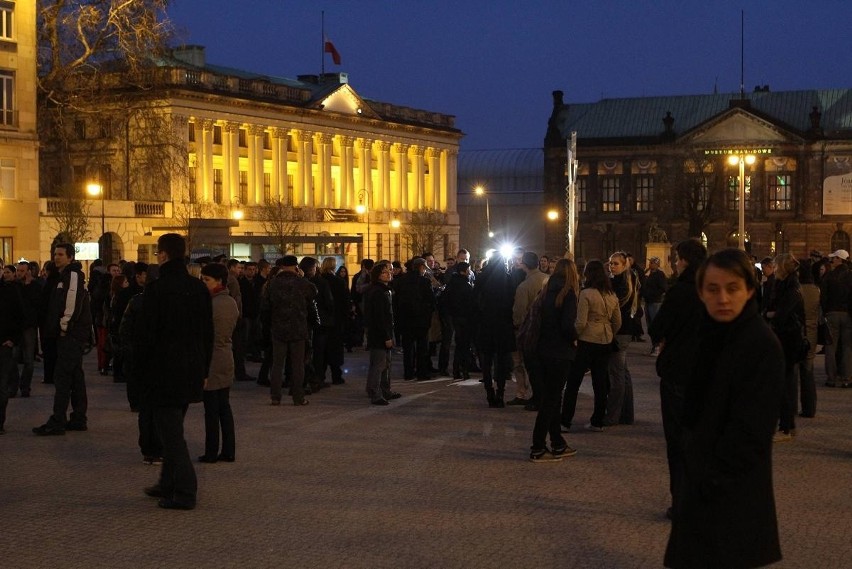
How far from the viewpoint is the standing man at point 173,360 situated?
983cm

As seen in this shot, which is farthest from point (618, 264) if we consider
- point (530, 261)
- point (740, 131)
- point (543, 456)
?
point (740, 131)

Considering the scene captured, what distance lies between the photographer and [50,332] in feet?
45.7

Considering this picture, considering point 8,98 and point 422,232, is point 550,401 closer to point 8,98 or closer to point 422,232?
point 8,98

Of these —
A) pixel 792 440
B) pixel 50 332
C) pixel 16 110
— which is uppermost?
pixel 16 110

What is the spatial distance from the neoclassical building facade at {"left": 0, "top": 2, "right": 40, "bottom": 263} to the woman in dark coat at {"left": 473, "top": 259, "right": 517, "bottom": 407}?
37792mm

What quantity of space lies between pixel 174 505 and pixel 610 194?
288ft

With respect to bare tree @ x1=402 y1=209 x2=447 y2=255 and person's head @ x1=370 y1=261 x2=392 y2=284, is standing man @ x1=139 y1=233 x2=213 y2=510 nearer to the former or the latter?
person's head @ x1=370 y1=261 x2=392 y2=284

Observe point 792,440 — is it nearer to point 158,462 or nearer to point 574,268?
point 574,268

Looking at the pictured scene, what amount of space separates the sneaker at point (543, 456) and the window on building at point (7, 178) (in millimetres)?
43549

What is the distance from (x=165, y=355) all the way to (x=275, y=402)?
271 inches

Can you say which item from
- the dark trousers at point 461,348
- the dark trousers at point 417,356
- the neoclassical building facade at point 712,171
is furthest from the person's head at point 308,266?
the neoclassical building facade at point 712,171

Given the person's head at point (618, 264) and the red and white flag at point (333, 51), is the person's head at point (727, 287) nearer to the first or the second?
the person's head at point (618, 264)

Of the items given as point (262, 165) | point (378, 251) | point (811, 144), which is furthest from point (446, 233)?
point (811, 144)

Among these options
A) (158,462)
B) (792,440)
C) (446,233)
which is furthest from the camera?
(446,233)
